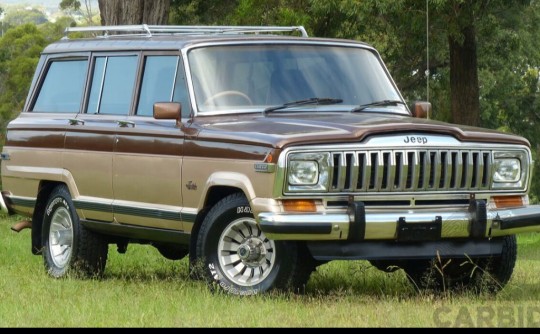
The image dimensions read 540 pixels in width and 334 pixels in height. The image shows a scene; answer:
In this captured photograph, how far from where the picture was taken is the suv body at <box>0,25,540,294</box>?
368 inches

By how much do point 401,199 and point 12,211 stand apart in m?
4.76

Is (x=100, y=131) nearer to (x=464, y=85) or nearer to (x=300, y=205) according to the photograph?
(x=300, y=205)

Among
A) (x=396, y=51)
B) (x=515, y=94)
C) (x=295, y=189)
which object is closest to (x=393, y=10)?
(x=396, y=51)

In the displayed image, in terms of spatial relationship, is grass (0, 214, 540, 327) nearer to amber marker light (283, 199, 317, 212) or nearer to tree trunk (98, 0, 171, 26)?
amber marker light (283, 199, 317, 212)

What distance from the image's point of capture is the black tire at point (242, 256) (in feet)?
31.1

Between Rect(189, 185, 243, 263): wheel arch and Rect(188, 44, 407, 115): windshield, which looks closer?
Rect(189, 185, 243, 263): wheel arch

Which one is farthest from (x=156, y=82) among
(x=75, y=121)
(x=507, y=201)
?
(x=507, y=201)

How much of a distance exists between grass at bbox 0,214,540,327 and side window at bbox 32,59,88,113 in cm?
145

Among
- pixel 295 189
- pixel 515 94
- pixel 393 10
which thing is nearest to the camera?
pixel 295 189

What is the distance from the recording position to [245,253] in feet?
31.9

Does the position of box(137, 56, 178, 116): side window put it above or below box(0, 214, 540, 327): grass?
above

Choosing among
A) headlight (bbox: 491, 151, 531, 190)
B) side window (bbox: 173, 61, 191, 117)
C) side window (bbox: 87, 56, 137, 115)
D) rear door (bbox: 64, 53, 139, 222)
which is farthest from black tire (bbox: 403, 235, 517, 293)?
side window (bbox: 87, 56, 137, 115)

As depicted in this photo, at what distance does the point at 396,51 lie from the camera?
2734 centimetres

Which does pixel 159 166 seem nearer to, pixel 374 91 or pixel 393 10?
pixel 374 91
